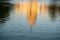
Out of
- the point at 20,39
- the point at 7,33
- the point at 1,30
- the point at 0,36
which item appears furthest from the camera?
the point at 1,30

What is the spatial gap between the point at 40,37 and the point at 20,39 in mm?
1932

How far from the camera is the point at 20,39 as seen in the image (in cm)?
1527

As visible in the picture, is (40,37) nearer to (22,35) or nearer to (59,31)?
(22,35)

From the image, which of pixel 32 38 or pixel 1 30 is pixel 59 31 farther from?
pixel 1 30

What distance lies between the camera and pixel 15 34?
17.1 m

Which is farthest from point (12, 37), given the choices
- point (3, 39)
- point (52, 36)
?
point (52, 36)

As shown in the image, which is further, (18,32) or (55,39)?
(18,32)

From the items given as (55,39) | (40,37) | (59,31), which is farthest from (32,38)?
(59,31)

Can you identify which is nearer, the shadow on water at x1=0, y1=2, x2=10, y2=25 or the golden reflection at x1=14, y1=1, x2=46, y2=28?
the shadow on water at x1=0, y1=2, x2=10, y2=25

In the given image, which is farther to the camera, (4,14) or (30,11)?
(30,11)

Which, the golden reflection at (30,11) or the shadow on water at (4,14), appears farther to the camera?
the golden reflection at (30,11)

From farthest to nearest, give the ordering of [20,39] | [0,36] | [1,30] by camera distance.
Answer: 1. [1,30]
2. [0,36]
3. [20,39]

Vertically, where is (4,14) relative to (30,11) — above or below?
above

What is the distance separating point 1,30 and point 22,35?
2.92 m
